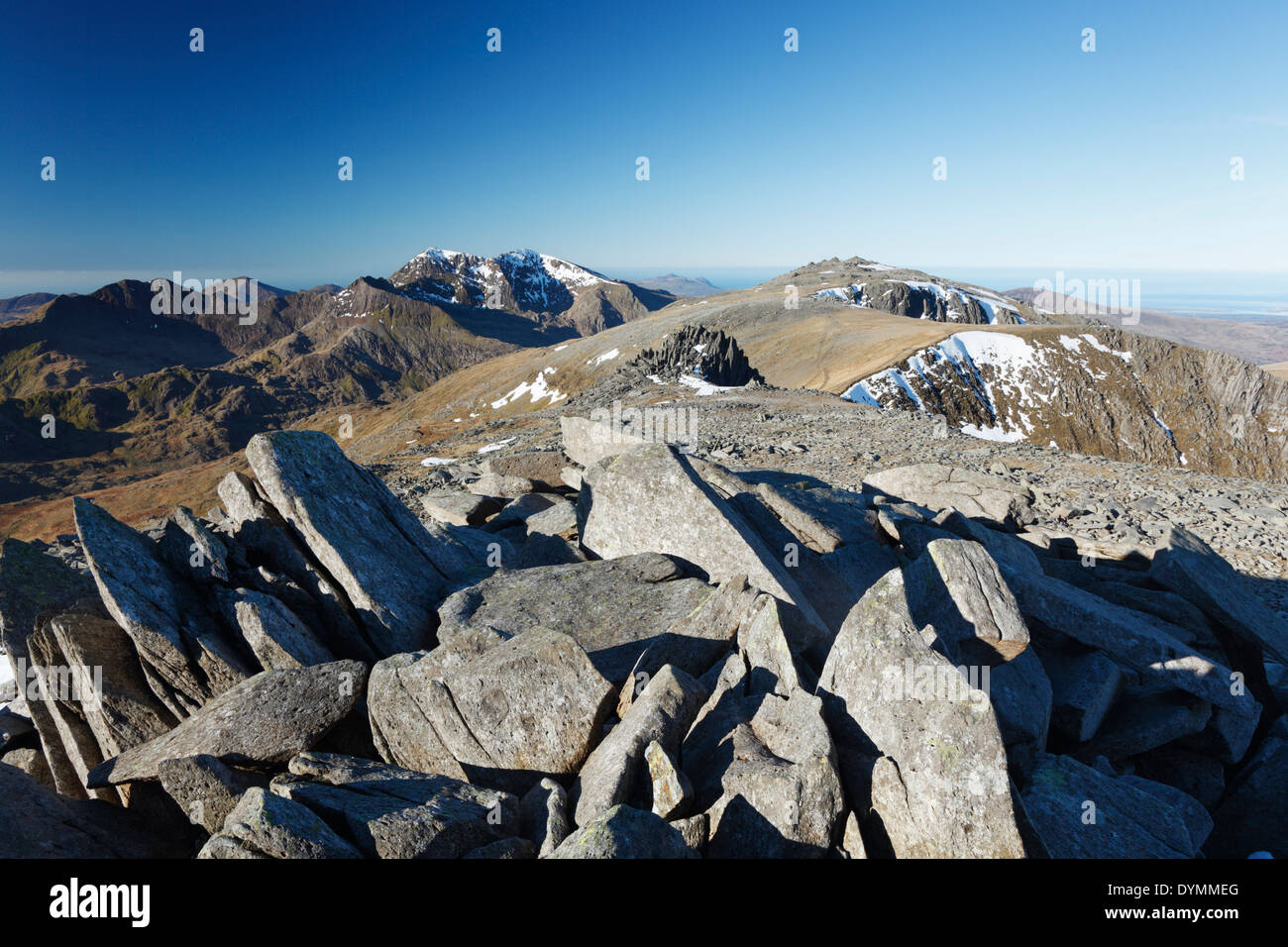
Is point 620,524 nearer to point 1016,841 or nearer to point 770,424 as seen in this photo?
point 1016,841

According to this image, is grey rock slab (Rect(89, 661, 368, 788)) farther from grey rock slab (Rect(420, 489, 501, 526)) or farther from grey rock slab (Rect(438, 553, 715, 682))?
grey rock slab (Rect(420, 489, 501, 526))

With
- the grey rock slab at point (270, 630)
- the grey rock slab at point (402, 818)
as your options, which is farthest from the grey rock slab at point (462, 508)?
the grey rock slab at point (402, 818)

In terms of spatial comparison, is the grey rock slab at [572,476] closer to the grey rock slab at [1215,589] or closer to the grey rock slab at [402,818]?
the grey rock slab at [402,818]

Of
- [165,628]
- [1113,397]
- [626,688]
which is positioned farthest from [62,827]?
[1113,397]

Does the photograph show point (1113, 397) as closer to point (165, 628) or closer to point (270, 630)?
point (270, 630)

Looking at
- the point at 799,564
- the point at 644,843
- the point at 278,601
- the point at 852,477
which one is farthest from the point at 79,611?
the point at 852,477

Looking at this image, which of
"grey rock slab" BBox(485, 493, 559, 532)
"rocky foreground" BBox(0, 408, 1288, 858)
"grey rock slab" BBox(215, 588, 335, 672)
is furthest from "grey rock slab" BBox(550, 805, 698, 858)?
"grey rock slab" BBox(485, 493, 559, 532)

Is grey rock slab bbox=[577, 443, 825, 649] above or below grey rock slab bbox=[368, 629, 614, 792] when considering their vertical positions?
above
